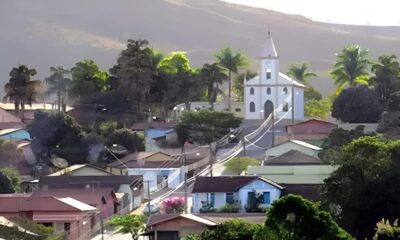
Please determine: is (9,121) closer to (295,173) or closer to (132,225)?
(295,173)

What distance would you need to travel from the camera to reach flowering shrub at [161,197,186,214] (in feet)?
107

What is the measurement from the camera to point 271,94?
5447 centimetres

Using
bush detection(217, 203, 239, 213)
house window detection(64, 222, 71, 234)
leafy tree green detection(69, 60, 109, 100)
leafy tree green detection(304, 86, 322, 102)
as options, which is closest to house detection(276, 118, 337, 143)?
leafy tree green detection(69, 60, 109, 100)

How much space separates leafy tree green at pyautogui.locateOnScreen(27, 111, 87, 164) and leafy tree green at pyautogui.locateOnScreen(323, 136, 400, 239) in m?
17.1

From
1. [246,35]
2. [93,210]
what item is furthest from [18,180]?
[246,35]

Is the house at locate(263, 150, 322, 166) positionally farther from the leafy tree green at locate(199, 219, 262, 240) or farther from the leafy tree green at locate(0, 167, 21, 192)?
the leafy tree green at locate(199, 219, 262, 240)

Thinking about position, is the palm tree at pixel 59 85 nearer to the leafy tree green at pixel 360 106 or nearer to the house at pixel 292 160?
the leafy tree green at pixel 360 106

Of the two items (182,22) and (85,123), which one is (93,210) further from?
(182,22)

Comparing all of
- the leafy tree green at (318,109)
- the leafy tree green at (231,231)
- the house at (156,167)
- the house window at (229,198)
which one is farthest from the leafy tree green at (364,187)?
the leafy tree green at (318,109)

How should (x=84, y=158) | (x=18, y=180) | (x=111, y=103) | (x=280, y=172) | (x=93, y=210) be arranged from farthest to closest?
(x=111, y=103), (x=84, y=158), (x=18, y=180), (x=280, y=172), (x=93, y=210)

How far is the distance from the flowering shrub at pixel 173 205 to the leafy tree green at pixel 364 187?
6.77 meters

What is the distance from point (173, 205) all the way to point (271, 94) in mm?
22308

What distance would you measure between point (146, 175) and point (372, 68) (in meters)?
13.2

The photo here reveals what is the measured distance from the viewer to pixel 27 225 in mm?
28281
